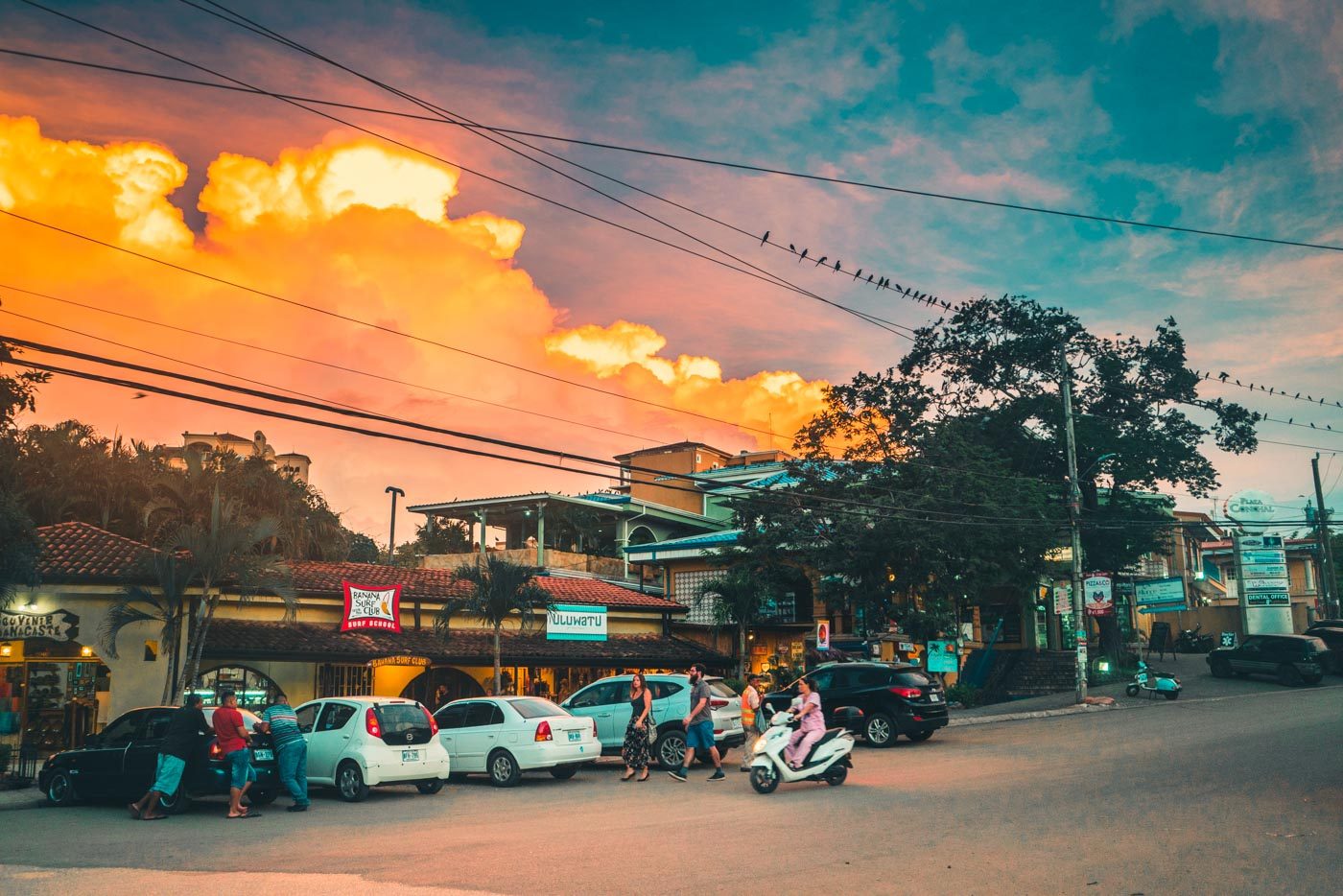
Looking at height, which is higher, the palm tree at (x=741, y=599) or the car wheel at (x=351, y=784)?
the palm tree at (x=741, y=599)

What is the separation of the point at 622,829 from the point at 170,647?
1423 cm

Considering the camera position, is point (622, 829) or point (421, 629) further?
point (421, 629)

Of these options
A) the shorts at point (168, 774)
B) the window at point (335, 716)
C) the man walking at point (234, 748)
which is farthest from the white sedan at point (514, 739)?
the shorts at point (168, 774)

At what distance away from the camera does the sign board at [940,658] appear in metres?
33.7

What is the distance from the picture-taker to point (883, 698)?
23.3 metres

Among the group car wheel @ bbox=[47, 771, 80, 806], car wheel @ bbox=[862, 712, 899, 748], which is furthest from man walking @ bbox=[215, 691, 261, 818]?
car wheel @ bbox=[862, 712, 899, 748]

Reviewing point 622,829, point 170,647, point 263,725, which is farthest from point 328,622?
point 622,829

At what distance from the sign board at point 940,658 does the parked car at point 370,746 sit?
20.4 metres

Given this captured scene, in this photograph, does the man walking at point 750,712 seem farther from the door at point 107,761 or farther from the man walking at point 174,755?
the door at point 107,761

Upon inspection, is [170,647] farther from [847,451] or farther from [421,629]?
[847,451]

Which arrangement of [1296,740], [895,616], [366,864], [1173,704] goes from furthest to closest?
[895,616]
[1173,704]
[1296,740]
[366,864]

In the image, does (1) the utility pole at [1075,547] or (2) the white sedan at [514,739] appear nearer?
(2) the white sedan at [514,739]

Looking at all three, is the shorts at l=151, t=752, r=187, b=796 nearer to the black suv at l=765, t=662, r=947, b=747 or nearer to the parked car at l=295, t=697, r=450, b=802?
the parked car at l=295, t=697, r=450, b=802

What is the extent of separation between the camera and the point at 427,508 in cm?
4350
